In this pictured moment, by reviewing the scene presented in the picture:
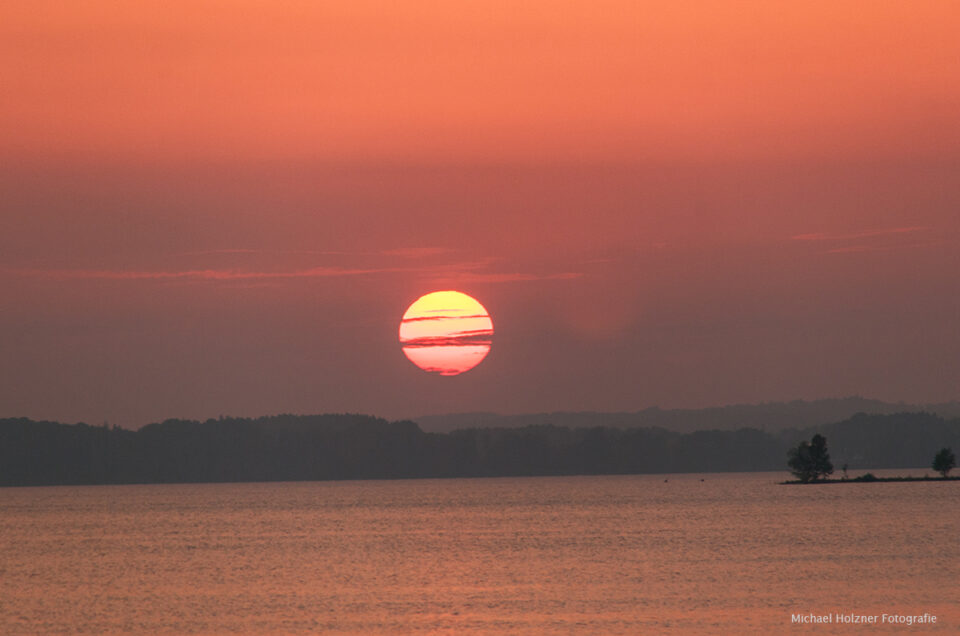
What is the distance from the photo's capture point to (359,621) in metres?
69.9

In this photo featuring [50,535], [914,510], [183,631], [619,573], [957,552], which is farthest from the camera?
[914,510]

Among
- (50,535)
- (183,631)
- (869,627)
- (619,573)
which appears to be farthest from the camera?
(50,535)

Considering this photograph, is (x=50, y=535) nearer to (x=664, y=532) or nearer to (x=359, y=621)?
(x=664, y=532)

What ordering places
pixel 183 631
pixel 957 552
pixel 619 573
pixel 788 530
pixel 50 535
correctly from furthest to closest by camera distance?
pixel 50 535
pixel 788 530
pixel 957 552
pixel 619 573
pixel 183 631

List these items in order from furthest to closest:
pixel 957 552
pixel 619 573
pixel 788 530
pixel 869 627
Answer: pixel 788 530
pixel 957 552
pixel 619 573
pixel 869 627

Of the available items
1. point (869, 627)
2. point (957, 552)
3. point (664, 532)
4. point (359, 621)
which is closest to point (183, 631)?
point (359, 621)

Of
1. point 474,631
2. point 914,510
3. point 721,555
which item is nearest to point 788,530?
point 721,555

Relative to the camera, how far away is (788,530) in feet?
472

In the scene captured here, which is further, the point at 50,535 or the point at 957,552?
the point at 50,535

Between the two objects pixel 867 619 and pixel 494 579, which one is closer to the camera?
pixel 867 619

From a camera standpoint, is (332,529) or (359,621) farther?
(332,529)

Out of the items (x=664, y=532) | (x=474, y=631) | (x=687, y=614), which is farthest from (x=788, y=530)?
(x=474, y=631)

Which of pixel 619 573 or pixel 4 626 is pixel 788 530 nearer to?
pixel 619 573

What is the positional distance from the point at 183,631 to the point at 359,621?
9315mm
